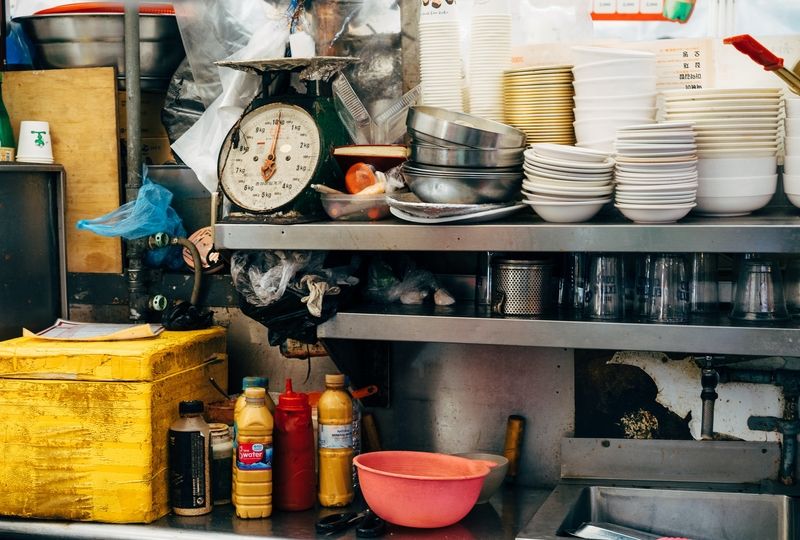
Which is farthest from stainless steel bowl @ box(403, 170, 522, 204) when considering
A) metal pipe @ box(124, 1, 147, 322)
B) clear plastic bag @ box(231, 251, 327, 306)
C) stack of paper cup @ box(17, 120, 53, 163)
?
stack of paper cup @ box(17, 120, 53, 163)

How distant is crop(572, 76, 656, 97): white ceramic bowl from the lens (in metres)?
2.45

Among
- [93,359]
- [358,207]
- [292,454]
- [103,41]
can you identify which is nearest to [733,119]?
[358,207]

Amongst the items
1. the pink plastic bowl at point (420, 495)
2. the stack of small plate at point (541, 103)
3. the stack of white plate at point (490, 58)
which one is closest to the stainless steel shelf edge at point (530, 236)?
the stack of small plate at point (541, 103)

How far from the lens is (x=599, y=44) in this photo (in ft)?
8.86

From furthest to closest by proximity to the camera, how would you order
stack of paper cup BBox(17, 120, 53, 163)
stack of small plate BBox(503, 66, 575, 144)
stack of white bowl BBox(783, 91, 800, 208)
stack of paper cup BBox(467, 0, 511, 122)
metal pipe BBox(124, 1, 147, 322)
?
stack of paper cup BBox(17, 120, 53, 163)
metal pipe BBox(124, 1, 147, 322)
stack of paper cup BBox(467, 0, 511, 122)
stack of small plate BBox(503, 66, 575, 144)
stack of white bowl BBox(783, 91, 800, 208)

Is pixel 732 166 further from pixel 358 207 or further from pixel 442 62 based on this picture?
pixel 358 207

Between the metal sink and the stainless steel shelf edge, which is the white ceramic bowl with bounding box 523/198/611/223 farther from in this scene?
the metal sink

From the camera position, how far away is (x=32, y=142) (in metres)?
3.19

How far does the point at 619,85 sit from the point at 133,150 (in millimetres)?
1538

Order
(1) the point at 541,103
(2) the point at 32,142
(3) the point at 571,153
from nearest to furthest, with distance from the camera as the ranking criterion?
(3) the point at 571,153, (1) the point at 541,103, (2) the point at 32,142

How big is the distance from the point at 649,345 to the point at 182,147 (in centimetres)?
160

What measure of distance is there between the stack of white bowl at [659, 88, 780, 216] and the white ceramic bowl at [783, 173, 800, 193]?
0.03 m

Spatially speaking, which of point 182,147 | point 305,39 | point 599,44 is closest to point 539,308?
point 599,44

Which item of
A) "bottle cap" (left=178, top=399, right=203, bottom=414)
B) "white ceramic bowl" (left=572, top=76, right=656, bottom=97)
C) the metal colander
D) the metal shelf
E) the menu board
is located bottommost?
"bottle cap" (left=178, top=399, right=203, bottom=414)
